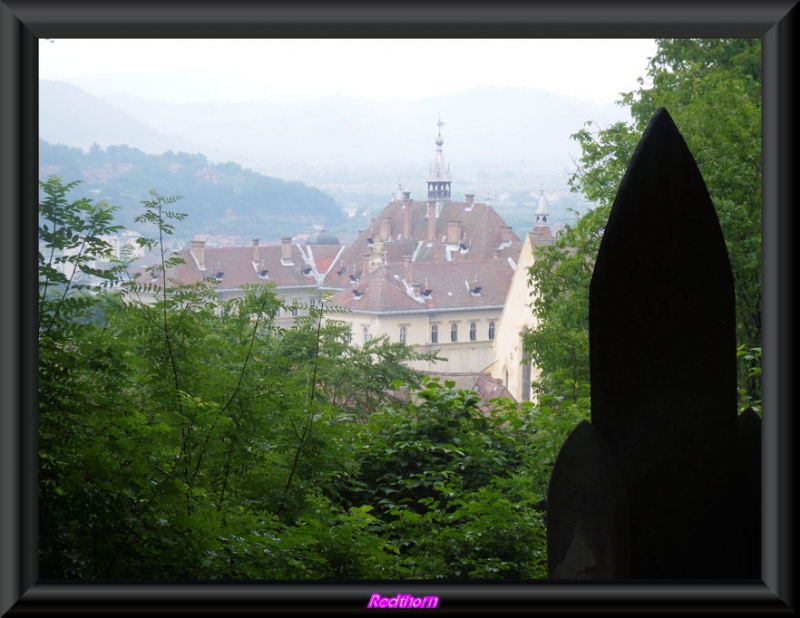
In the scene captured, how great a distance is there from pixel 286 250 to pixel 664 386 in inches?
807

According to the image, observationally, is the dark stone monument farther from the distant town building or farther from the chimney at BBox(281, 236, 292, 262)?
the chimney at BBox(281, 236, 292, 262)

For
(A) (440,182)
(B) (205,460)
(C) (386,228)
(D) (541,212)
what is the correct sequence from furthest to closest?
1. (A) (440,182)
2. (C) (386,228)
3. (D) (541,212)
4. (B) (205,460)

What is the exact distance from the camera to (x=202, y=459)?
181 inches

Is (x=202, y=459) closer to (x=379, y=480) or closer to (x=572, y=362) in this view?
(x=379, y=480)

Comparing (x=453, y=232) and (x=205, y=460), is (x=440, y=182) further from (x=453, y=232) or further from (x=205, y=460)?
(x=205, y=460)

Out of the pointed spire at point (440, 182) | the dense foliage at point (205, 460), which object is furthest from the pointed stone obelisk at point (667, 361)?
the pointed spire at point (440, 182)

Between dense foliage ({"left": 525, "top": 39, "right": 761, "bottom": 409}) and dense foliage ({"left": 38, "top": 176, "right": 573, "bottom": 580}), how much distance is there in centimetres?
→ 238

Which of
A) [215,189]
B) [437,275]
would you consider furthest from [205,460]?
[437,275]

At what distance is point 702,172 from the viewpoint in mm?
11898

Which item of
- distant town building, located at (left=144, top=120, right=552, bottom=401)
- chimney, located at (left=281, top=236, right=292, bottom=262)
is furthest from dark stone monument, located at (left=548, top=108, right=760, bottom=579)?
chimney, located at (left=281, top=236, right=292, bottom=262)
